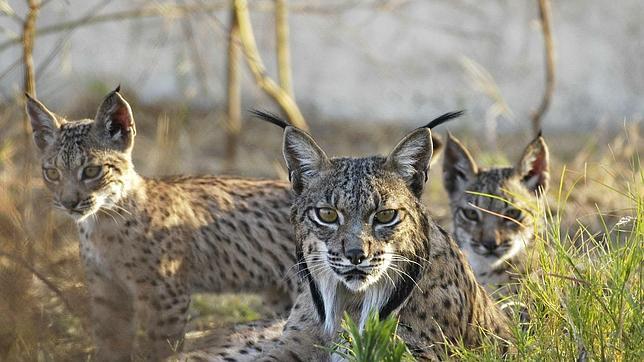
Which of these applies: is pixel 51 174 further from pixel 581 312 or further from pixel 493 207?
pixel 581 312

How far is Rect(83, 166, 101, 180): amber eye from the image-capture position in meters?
7.30

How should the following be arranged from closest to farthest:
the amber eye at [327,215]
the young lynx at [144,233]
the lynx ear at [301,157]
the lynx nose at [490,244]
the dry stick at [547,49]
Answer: the amber eye at [327,215] → the lynx ear at [301,157] → the young lynx at [144,233] → the lynx nose at [490,244] → the dry stick at [547,49]

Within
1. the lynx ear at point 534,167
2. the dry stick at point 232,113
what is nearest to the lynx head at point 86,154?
the lynx ear at point 534,167

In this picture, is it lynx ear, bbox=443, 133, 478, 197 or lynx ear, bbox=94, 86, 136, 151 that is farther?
lynx ear, bbox=443, 133, 478, 197

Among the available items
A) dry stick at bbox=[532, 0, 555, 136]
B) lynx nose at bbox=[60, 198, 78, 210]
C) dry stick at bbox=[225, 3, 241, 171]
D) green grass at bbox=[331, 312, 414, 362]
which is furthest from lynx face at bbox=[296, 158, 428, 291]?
dry stick at bbox=[225, 3, 241, 171]

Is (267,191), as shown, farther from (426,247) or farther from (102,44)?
(102,44)

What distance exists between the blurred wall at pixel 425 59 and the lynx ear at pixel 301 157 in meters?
7.31

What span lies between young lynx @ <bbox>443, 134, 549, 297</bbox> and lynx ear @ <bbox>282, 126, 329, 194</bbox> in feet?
6.87

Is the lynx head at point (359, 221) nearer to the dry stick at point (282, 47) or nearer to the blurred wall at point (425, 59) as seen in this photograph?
the dry stick at point (282, 47)

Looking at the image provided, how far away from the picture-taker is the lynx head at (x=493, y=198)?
7.93 meters

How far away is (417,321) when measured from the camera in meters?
5.84

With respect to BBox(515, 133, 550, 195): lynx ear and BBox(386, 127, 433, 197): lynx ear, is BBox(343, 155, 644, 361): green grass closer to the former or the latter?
BBox(386, 127, 433, 197): lynx ear

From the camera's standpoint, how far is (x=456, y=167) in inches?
335

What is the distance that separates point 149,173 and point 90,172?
369 cm
